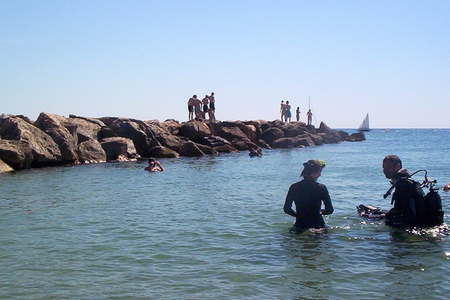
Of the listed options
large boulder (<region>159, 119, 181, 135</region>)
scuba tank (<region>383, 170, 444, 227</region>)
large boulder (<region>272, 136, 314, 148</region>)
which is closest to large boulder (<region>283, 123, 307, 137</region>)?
large boulder (<region>272, 136, 314, 148</region>)

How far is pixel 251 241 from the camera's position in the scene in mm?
10570

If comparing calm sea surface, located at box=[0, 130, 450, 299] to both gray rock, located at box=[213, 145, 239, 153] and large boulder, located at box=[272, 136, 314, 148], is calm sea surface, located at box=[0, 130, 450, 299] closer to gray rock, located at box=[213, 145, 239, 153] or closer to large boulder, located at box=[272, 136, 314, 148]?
gray rock, located at box=[213, 145, 239, 153]

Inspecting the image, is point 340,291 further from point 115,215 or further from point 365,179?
point 365,179

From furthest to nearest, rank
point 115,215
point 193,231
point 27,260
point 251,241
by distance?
point 115,215, point 193,231, point 251,241, point 27,260

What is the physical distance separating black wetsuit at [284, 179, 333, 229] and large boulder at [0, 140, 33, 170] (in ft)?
68.3

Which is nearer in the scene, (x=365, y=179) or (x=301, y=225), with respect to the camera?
(x=301, y=225)

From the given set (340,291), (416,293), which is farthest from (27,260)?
(416,293)

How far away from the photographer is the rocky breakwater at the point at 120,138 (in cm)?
2847

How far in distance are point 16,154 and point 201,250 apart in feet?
66.1

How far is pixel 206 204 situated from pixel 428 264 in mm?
8448

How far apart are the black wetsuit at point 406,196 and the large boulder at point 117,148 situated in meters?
26.0

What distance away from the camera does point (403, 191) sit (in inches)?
391

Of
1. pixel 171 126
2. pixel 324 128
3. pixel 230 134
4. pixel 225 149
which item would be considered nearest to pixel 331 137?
pixel 324 128

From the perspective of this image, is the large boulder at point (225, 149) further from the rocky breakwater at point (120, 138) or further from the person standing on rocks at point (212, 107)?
the person standing on rocks at point (212, 107)
